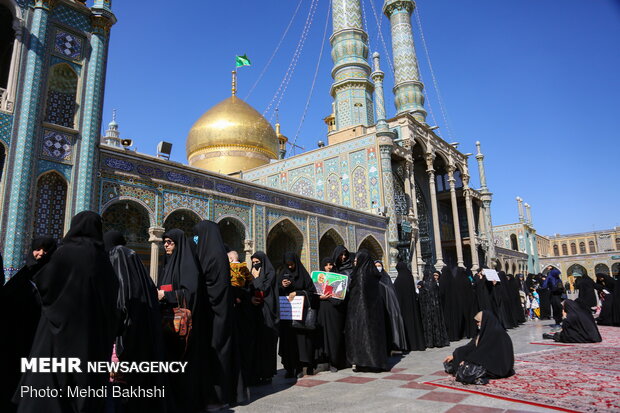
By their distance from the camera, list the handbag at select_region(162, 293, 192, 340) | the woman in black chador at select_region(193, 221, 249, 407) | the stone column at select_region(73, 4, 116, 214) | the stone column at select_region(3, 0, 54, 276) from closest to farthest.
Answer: the handbag at select_region(162, 293, 192, 340)
the woman in black chador at select_region(193, 221, 249, 407)
the stone column at select_region(3, 0, 54, 276)
the stone column at select_region(73, 4, 116, 214)

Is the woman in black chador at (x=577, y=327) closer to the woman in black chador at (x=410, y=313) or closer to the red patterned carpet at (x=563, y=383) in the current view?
the red patterned carpet at (x=563, y=383)

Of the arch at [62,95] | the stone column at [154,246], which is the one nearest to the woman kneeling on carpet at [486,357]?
the stone column at [154,246]

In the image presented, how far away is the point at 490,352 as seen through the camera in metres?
3.95

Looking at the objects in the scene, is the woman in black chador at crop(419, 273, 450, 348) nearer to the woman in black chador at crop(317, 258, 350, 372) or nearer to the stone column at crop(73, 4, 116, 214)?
the woman in black chador at crop(317, 258, 350, 372)

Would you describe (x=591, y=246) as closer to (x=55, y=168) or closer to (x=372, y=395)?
(x=372, y=395)

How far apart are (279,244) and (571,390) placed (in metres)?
10.7

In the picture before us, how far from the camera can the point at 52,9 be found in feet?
25.9

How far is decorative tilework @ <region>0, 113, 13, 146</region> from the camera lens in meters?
6.88

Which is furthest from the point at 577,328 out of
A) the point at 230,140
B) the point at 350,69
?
the point at 230,140

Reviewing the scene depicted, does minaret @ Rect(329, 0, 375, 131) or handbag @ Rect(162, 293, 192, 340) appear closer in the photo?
handbag @ Rect(162, 293, 192, 340)

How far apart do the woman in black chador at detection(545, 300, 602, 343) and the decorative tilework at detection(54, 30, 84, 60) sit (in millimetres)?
10017

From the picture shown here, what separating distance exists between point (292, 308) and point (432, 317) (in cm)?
332

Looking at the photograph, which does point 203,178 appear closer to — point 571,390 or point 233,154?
point 571,390

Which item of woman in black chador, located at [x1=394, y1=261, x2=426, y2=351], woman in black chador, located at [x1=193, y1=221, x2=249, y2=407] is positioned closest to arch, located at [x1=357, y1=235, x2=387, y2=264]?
woman in black chador, located at [x1=394, y1=261, x2=426, y2=351]
